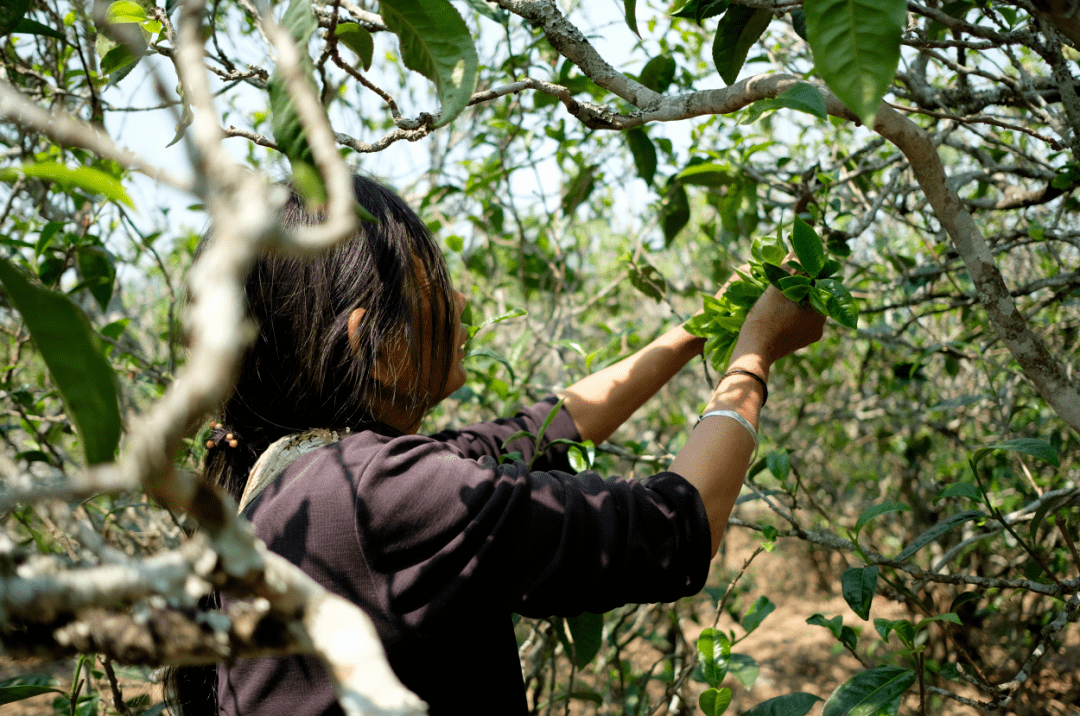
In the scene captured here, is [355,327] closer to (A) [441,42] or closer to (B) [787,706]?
(A) [441,42]

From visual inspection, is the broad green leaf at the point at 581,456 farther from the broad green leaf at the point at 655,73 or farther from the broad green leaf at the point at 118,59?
the broad green leaf at the point at 118,59

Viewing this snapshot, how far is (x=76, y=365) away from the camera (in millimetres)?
444

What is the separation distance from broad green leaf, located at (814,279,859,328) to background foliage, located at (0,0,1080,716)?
0.54ft

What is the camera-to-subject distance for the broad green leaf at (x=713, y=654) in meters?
1.57

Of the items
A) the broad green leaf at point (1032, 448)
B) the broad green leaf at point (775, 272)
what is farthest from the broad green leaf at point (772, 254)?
the broad green leaf at point (1032, 448)

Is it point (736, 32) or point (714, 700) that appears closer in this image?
point (736, 32)

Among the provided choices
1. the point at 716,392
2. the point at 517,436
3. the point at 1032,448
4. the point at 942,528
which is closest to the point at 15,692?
the point at 517,436

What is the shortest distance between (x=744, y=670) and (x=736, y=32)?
5.02 feet

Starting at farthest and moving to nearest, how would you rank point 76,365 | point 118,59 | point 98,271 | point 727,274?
point 727,274 → point 98,271 → point 118,59 → point 76,365

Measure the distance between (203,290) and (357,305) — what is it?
0.86 meters

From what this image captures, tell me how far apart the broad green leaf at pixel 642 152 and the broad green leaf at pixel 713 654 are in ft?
3.78

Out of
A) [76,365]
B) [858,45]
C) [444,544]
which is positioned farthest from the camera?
[444,544]

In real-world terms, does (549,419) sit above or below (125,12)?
below

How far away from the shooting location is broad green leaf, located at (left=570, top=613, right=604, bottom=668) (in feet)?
5.25
